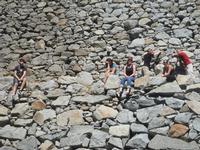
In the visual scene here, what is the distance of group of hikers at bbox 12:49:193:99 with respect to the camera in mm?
14008

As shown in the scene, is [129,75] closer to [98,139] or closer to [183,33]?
[98,139]

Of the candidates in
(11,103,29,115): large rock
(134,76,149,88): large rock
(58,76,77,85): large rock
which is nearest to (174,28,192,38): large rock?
(134,76,149,88): large rock

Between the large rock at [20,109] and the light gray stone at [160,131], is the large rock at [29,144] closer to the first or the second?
the large rock at [20,109]

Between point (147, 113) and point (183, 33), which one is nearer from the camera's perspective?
point (147, 113)

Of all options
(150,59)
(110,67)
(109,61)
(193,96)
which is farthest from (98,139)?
(150,59)

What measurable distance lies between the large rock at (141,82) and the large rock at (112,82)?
22.6 inches

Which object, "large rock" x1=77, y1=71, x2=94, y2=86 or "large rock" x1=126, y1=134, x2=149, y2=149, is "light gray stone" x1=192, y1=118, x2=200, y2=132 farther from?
"large rock" x1=77, y1=71, x2=94, y2=86

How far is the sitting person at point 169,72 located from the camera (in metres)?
13.9

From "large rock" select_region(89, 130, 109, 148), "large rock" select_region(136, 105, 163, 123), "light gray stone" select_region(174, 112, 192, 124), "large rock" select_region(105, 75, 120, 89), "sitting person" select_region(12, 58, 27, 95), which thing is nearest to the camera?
"light gray stone" select_region(174, 112, 192, 124)

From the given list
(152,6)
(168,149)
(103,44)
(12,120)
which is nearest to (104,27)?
(103,44)

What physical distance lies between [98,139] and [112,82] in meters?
2.56

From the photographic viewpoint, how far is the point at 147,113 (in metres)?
12.5

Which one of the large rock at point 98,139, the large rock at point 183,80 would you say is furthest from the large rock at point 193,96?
the large rock at point 98,139

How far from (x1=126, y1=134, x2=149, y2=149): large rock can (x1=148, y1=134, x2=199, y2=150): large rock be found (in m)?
0.17
